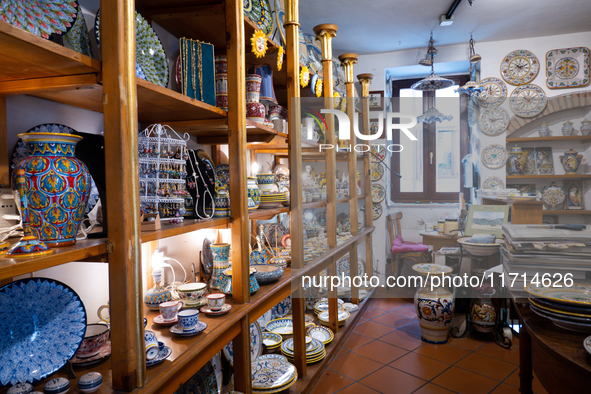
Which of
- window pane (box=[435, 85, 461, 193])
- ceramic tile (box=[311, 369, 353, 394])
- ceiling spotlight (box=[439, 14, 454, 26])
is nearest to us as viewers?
ceramic tile (box=[311, 369, 353, 394])

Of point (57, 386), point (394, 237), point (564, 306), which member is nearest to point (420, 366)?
point (564, 306)

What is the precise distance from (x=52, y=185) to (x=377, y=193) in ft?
13.0

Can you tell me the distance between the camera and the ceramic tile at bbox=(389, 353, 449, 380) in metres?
2.56

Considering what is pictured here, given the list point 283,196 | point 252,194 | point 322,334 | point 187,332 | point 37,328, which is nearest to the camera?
point 37,328

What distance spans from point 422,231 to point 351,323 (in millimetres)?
1548

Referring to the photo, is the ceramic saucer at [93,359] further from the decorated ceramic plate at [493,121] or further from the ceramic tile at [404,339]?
the decorated ceramic plate at [493,121]

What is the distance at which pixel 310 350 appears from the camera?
2.45 metres

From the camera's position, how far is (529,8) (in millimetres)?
3260

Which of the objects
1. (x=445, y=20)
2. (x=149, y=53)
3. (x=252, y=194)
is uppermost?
(x=445, y=20)

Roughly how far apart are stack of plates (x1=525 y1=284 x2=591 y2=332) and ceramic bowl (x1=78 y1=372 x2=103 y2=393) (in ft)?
4.15

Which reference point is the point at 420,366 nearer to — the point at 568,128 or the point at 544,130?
the point at 544,130

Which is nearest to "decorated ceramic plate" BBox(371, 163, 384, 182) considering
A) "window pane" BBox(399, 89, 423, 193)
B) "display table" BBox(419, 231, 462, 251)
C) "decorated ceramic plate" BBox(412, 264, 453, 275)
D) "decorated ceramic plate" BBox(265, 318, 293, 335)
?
"window pane" BBox(399, 89, 423, 193)

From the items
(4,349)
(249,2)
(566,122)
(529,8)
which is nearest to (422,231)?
(566,122)

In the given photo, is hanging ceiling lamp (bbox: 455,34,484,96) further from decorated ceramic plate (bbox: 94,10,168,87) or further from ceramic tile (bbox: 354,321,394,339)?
decorated ceramic plate (bbox: 94,10,168,87)
